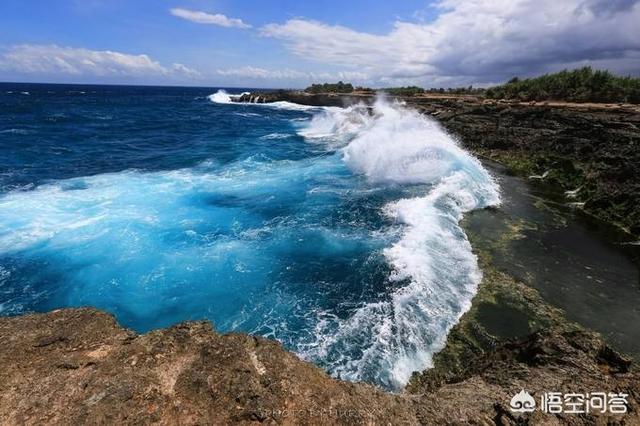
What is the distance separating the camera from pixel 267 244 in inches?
482

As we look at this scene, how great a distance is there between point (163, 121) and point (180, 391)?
46782 millimetres

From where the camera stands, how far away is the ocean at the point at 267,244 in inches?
332

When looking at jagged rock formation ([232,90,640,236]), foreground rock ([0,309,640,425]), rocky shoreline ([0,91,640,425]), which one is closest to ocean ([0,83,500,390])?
rocky shoreline ([0,91,640,425])

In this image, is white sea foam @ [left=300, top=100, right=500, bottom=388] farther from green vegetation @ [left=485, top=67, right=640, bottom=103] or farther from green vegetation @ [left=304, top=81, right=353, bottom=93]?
green vegetation @ [left=304, top=81, right=353, bottom=93]

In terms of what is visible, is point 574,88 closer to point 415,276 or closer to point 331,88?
point 415,276

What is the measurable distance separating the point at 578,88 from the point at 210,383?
43243 millimetres

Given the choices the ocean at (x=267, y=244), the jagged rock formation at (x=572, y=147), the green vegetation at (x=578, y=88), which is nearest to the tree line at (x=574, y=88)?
the green vegetation at (x=578, y=88)

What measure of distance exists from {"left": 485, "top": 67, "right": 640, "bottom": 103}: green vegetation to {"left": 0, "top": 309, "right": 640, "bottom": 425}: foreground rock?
37298 mm

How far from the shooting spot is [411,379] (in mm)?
6812

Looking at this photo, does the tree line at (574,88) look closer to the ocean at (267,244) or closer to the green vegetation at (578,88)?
the green vegetation at (578,88)

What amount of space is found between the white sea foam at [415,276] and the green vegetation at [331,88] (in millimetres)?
60819

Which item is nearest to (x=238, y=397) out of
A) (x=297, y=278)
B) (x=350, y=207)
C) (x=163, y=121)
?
(x=297, y=278)

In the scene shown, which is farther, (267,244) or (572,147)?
(572,147)

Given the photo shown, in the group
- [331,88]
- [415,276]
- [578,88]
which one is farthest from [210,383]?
[331,88]
